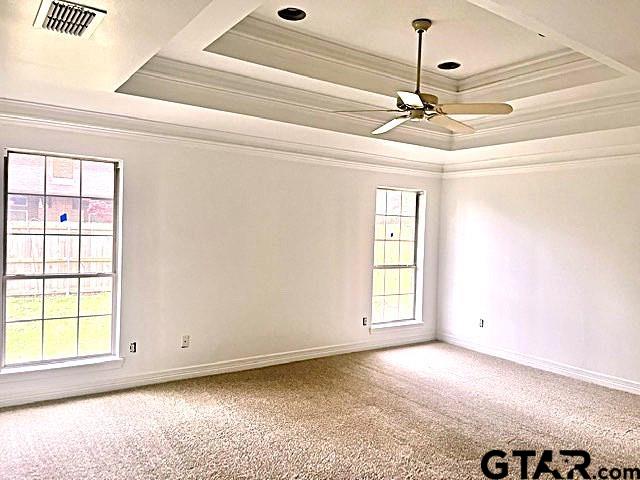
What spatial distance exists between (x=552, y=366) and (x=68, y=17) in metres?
5.35

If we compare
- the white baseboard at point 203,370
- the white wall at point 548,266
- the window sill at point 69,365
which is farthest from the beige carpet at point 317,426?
the white wall at point 548,266

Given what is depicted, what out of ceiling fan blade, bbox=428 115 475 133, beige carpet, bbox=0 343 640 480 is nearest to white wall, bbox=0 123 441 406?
beige carpet, bbox=0 343 640 480

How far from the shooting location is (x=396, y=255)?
6.63 meters

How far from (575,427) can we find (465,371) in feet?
5.01

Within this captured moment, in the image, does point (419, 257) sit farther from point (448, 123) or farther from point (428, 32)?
point (428, 32)

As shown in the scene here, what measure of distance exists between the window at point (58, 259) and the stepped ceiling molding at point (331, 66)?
22.2 inches

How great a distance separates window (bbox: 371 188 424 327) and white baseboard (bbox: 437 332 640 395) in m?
0.74

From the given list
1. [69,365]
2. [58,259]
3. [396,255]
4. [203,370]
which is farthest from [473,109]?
[69,365]

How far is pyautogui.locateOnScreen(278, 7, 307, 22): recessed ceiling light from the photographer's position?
11.4 ft

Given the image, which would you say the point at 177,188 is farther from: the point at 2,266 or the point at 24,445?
the point at 24,445

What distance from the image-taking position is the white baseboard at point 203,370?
420 centimetres

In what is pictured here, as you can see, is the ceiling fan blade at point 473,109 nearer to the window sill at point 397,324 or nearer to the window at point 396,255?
the window at point 396,255

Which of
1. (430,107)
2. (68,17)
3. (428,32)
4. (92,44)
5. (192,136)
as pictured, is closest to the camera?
(68,17)

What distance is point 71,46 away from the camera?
280cm
